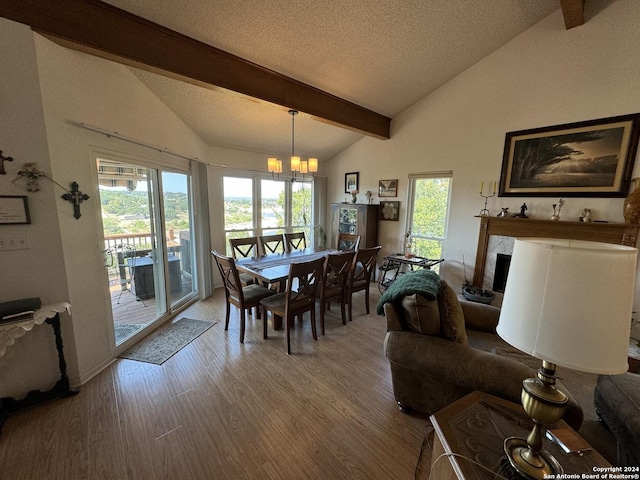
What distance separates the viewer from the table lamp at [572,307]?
2.34 ft

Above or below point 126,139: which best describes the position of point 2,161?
below

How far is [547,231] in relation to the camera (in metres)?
3.02

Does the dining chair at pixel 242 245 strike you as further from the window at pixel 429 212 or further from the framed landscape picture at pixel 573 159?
the framed landscape picture at pixel 573 159

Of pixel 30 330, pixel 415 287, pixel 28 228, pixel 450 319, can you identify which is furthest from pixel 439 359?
pixel 28 228

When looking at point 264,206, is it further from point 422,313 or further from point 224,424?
point 422,313

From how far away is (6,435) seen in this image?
1.65 m

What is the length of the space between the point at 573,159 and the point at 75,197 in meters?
4.93

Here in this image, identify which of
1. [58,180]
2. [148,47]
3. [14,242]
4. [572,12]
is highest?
[572,12]

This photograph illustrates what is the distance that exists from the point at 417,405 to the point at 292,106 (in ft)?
10.7

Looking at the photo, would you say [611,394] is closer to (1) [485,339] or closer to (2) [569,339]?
(1) [485,339]

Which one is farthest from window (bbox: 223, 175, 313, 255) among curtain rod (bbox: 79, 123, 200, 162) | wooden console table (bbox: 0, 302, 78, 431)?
wooden console table (bbox: 0, 302, 78, 431)

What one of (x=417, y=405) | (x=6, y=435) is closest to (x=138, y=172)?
(x=6, y=435)

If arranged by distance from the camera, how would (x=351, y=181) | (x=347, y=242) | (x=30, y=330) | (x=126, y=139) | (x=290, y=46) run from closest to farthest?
(x=30, y=330), (x=126, y=139), (x=290, y=46), (x=347, y=242), (x=351, y=181)

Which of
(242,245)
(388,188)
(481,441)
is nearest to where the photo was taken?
(481,441)
